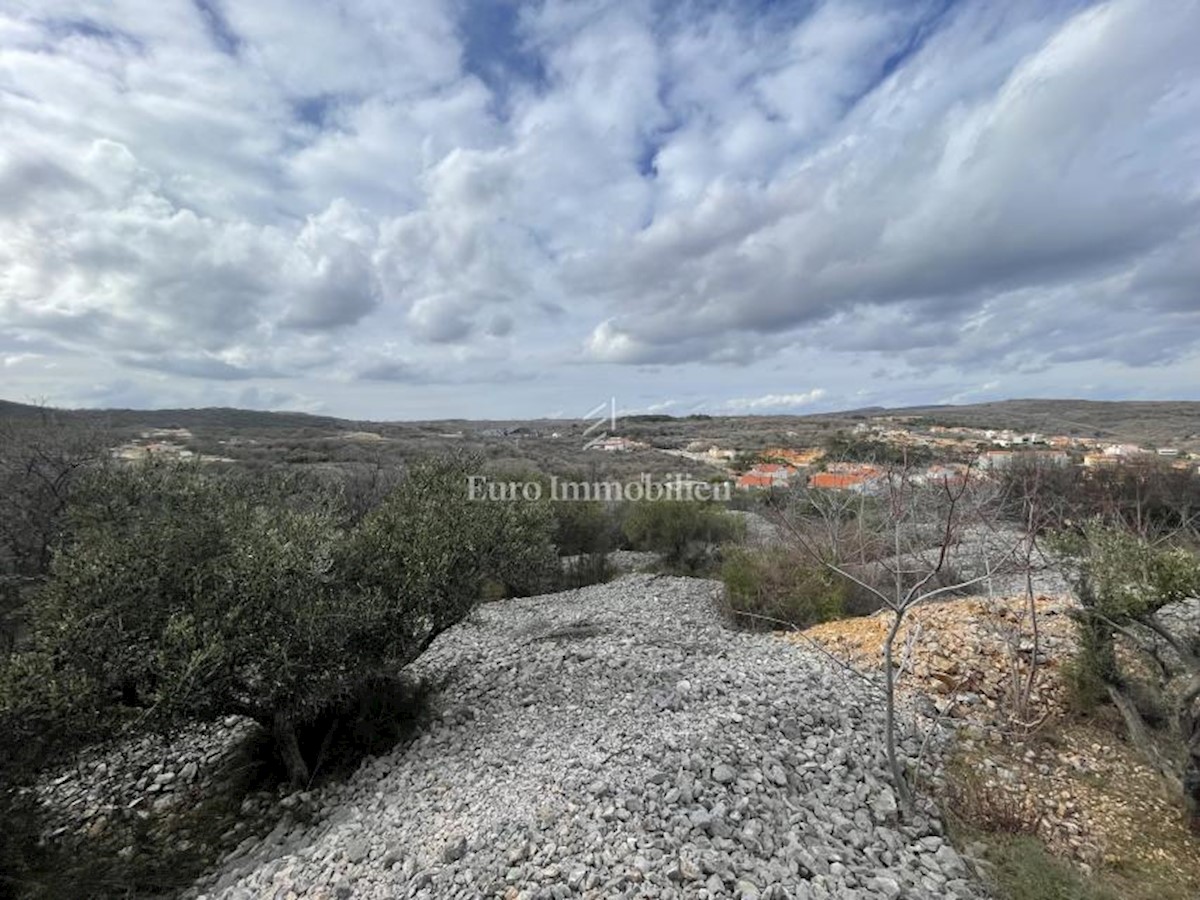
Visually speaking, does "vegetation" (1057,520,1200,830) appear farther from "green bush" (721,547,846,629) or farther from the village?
"green bush" (721,547,846,629)

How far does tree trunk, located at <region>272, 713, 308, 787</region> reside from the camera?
6.52 metres

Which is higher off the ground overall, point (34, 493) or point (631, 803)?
point (34, 493)

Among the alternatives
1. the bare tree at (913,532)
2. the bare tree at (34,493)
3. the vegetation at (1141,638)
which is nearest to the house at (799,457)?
the bare tree at (913,532)

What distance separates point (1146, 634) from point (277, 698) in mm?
9729

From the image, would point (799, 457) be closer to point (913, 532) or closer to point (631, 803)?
point (913, 532)

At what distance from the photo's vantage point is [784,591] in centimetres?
1251

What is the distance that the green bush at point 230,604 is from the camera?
17.7 feet

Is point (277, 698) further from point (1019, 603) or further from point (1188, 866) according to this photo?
point (1019, 603)

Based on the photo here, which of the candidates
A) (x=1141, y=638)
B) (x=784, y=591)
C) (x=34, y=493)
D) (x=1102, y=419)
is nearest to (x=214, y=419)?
(x=34, y=493)

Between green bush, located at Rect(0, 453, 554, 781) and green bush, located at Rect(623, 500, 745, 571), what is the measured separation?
35.4 feet

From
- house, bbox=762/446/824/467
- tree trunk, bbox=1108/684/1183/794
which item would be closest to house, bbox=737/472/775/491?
house, bbox=762/446/824/467

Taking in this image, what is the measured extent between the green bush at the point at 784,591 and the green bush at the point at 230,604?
20.4 ft

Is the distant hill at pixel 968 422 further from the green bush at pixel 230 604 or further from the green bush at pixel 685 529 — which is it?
the green bush at pixel 230 604

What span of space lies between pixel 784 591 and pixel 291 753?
9.32 meters
